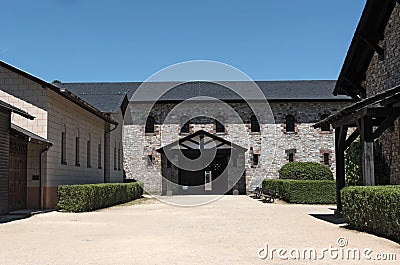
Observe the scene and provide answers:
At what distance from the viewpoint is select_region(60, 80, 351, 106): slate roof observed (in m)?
38.0

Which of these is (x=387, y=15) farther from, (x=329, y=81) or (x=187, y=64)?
(x=329, y=81)

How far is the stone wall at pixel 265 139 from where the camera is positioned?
37.6 metres

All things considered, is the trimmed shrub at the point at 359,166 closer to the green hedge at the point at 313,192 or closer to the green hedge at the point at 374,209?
the green hedge at the point at 374,209

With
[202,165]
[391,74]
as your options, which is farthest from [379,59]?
[202,165]

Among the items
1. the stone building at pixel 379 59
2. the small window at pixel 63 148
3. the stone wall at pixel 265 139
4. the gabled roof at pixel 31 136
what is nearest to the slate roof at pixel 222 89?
the stone wall at pixel 265 139

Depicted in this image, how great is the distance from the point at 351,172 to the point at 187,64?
2016cm

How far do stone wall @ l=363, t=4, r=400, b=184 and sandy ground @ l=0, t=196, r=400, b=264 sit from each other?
10.2ft

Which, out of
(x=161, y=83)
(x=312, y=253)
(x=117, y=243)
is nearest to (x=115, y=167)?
(x=161, y=83)

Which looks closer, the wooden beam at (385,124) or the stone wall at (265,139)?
the wooden beam at (385,124)

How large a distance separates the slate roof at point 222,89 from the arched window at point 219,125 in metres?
1.57

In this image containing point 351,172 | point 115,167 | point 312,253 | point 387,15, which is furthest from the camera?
point 115,167

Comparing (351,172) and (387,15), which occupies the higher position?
(387,15)

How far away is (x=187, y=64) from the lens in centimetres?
3647

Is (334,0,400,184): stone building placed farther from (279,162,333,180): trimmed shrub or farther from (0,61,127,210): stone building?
(0,61,127,210): stone building
